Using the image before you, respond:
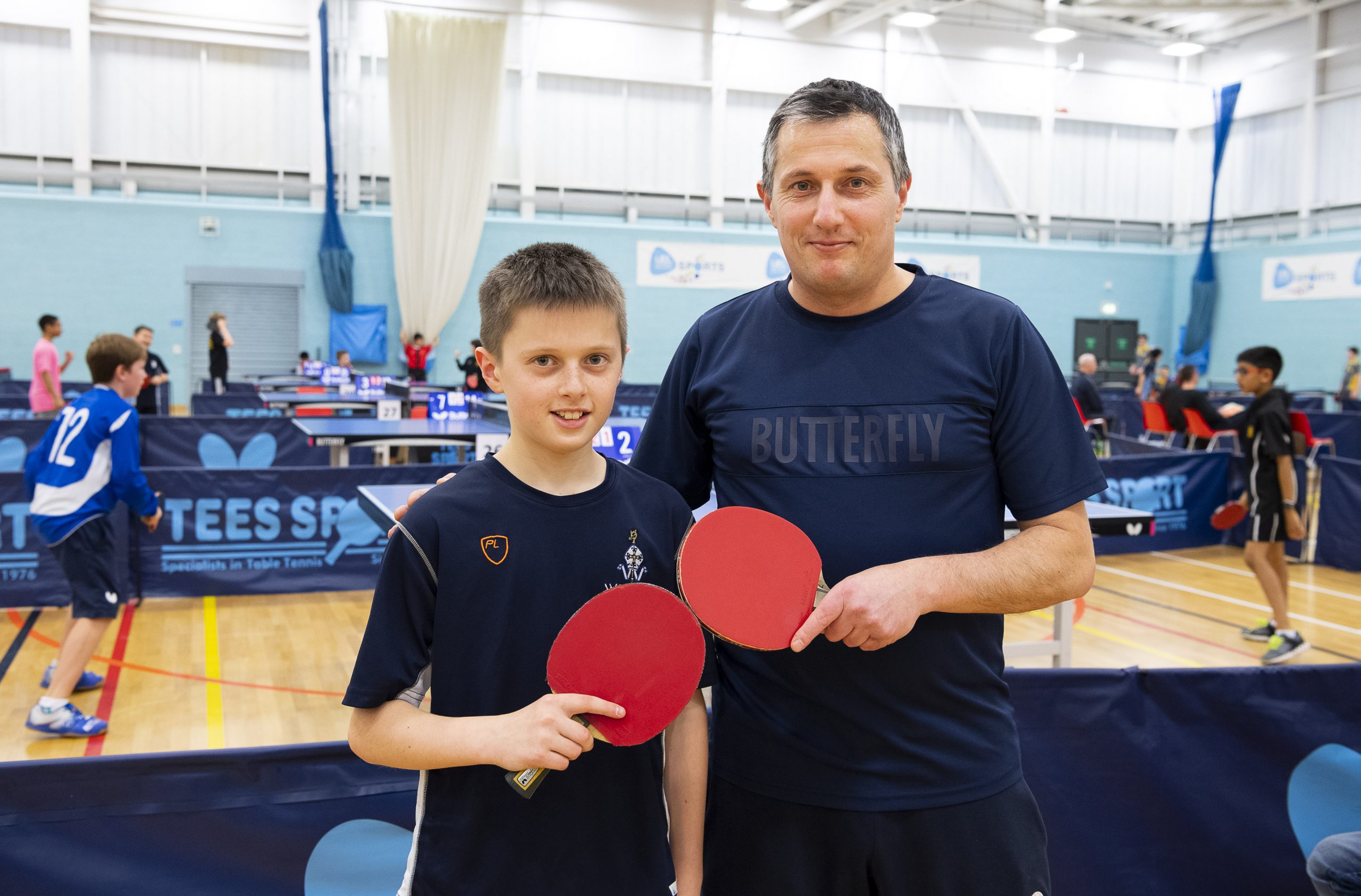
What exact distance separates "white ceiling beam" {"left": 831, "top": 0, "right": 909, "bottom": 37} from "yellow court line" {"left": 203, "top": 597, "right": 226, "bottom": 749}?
16080 mm

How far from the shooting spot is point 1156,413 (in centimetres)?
1246

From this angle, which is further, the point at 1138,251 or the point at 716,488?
the point at 1138,251

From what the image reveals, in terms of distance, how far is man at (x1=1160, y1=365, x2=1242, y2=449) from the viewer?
10.3 metres

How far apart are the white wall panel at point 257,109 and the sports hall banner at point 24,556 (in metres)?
13.3

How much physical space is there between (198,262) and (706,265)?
28.7ft

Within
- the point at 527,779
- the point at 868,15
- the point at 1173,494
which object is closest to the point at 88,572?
the point at 527,779

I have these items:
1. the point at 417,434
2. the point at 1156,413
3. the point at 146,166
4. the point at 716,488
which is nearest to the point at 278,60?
the point at 146,166

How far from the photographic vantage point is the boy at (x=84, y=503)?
4.30 metres

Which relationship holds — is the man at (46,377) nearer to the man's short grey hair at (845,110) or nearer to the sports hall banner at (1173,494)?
the sports hall banner at (1173,494)

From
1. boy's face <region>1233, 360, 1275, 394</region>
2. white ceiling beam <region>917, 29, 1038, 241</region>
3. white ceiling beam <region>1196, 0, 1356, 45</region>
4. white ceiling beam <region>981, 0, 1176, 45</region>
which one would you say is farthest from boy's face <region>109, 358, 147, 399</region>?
white ceiling beam <region>1196, 0, 1356, 45</region>

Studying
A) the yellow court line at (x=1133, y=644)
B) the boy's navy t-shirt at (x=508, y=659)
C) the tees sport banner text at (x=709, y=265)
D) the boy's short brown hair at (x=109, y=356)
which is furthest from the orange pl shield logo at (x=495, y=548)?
the tees sport banner text at (x=709, y=265)

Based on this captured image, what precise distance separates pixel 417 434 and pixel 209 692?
2.77 meters

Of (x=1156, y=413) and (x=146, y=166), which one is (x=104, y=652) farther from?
(x=146, y=166)

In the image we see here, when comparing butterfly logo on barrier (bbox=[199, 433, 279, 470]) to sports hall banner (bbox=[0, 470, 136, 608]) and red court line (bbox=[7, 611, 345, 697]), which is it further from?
red court line (bbox=[7, 611, 345, 697])
